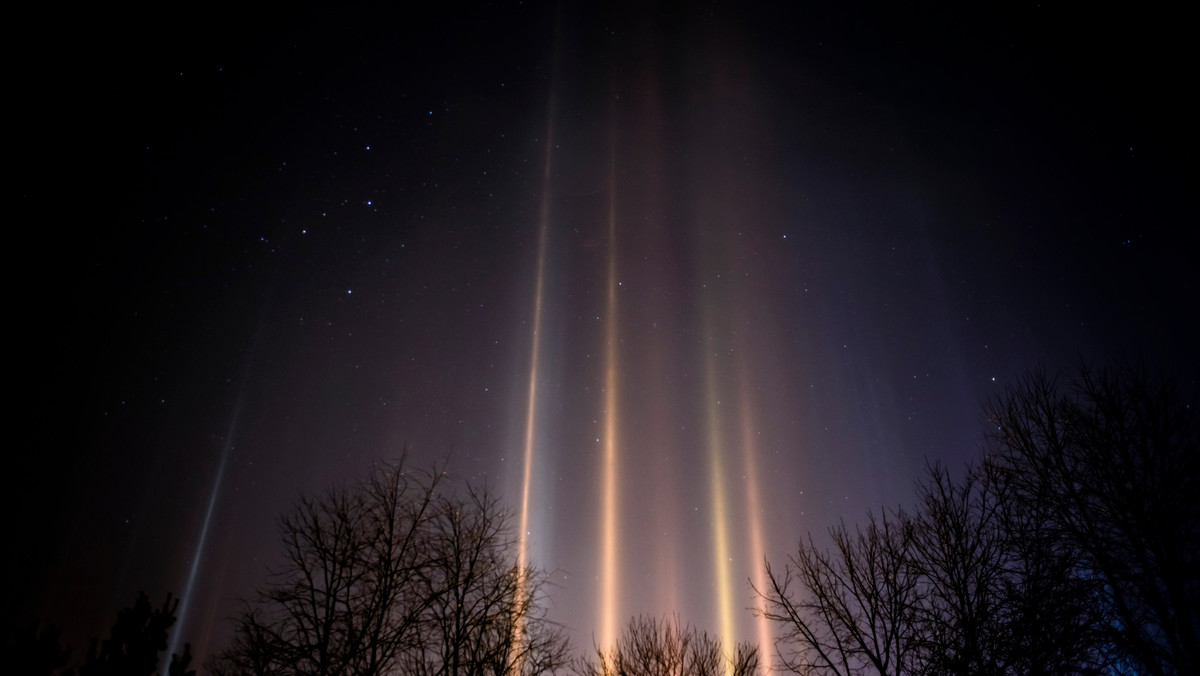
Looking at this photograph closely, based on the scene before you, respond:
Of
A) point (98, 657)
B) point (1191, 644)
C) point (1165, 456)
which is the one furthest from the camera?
point (98, 657)

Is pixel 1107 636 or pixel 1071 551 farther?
pixel 1071 551

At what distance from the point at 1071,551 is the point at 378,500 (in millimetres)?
10953

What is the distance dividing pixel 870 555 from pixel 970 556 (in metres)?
1.60

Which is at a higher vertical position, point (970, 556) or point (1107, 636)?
point (970, 556)

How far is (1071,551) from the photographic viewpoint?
29.3 feet

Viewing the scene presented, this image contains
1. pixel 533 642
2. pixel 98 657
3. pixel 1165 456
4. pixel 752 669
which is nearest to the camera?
pixel 1165 456

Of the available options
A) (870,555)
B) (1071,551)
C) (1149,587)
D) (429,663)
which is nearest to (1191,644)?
(1149,587)

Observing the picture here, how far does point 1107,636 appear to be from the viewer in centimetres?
823

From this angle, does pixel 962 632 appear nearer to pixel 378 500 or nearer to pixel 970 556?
pixel 970 556

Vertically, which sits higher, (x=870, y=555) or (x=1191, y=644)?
(x=870, y=555)

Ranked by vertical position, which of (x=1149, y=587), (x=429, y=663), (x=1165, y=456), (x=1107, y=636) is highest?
(x=1165, y=456)

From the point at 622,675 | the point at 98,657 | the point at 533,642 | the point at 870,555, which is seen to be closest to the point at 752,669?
the point at 622,675

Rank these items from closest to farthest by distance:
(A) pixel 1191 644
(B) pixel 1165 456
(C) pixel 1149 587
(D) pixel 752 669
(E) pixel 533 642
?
(A) pixel 1191 644, (C) pixel 1149 587, (B) pixel 1165 456, (E) pixel 533 642, (D) pixel 752 669

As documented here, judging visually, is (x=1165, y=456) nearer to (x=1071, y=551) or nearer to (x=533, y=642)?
(x=1071, y=551)
